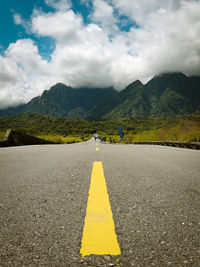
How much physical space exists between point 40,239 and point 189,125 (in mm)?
14123

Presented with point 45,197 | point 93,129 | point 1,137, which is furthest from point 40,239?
point 93,129

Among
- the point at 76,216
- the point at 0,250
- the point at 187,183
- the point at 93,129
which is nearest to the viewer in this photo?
the point at 0,250

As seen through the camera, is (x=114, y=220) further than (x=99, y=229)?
Yes

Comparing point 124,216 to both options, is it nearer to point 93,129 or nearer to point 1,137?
point 1,137

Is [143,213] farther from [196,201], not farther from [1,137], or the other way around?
[1,137]

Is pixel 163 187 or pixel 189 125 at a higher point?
pixel 189 125

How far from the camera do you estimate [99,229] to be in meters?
1.10

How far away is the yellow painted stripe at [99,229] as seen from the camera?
90 cm

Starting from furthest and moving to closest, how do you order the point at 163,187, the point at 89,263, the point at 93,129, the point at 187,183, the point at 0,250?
the point at 93,129, the point at 187,183, the point at 163,187, the point at 0,250, the point at 89,263

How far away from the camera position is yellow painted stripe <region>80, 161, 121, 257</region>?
2.96ft

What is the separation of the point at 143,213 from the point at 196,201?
2.12 feet

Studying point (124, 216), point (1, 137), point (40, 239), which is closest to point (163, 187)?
point (124, 216)

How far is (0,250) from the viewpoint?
92 cm

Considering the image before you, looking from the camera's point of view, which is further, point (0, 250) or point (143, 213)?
point (143, 213)
